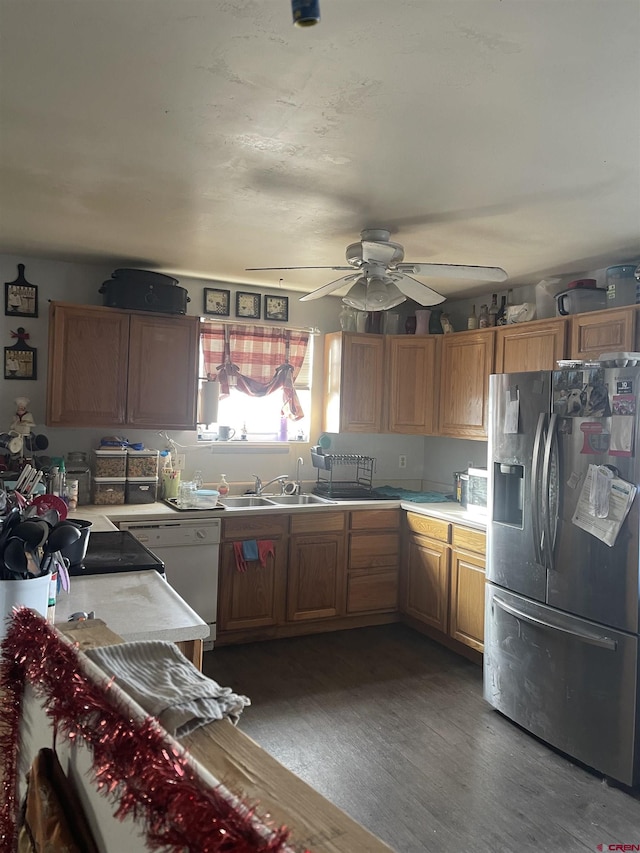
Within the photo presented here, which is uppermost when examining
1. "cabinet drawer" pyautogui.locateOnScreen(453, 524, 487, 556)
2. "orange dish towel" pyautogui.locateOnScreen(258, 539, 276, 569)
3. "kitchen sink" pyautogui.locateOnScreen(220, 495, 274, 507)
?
"kitchen sink" pyautogui.locateOnScreen(220, 495, 274, 507)

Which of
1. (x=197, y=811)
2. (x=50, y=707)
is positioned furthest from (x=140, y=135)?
(x=197, y=811)

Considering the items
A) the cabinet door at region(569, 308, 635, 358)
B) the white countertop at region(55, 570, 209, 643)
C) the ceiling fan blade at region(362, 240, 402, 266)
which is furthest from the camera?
the cabinet door at region(569, 308, 635, 358)

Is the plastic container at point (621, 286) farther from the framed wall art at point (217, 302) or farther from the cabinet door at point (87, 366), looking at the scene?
the cabinet door at point (87, 366)

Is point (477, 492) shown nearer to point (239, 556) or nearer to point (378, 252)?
point (239, 556)

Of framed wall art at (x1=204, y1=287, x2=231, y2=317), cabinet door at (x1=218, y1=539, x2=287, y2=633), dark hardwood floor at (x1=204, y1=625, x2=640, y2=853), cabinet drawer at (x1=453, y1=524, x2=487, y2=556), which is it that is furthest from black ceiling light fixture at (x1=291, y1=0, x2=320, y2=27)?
framed wall art at (x1=204, y1=287, x2=231, y2=317)

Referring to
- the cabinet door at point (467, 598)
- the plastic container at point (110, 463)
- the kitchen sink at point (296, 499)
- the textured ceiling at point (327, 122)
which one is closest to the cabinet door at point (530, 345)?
the textured ceiling at point (327, 122)

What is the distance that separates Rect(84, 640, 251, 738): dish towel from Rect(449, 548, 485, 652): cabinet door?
304 cm

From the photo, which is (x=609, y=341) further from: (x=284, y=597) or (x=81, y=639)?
(x=81, y=639)

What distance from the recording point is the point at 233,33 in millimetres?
1518

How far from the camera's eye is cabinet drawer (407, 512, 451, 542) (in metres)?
3.96

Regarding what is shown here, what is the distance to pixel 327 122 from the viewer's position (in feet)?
6.43

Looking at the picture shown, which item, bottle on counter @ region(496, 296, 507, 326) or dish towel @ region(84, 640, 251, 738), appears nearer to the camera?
dish towel @ region(84, 640, 251, 738)

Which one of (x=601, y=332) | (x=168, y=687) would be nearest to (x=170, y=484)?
(x=601, y=332)

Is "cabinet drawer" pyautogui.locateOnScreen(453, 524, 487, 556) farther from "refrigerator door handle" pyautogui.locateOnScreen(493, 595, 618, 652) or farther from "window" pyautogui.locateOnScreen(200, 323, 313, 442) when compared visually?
"window" pyautogui.locateOnScreen(200, 323, 313, 442)
